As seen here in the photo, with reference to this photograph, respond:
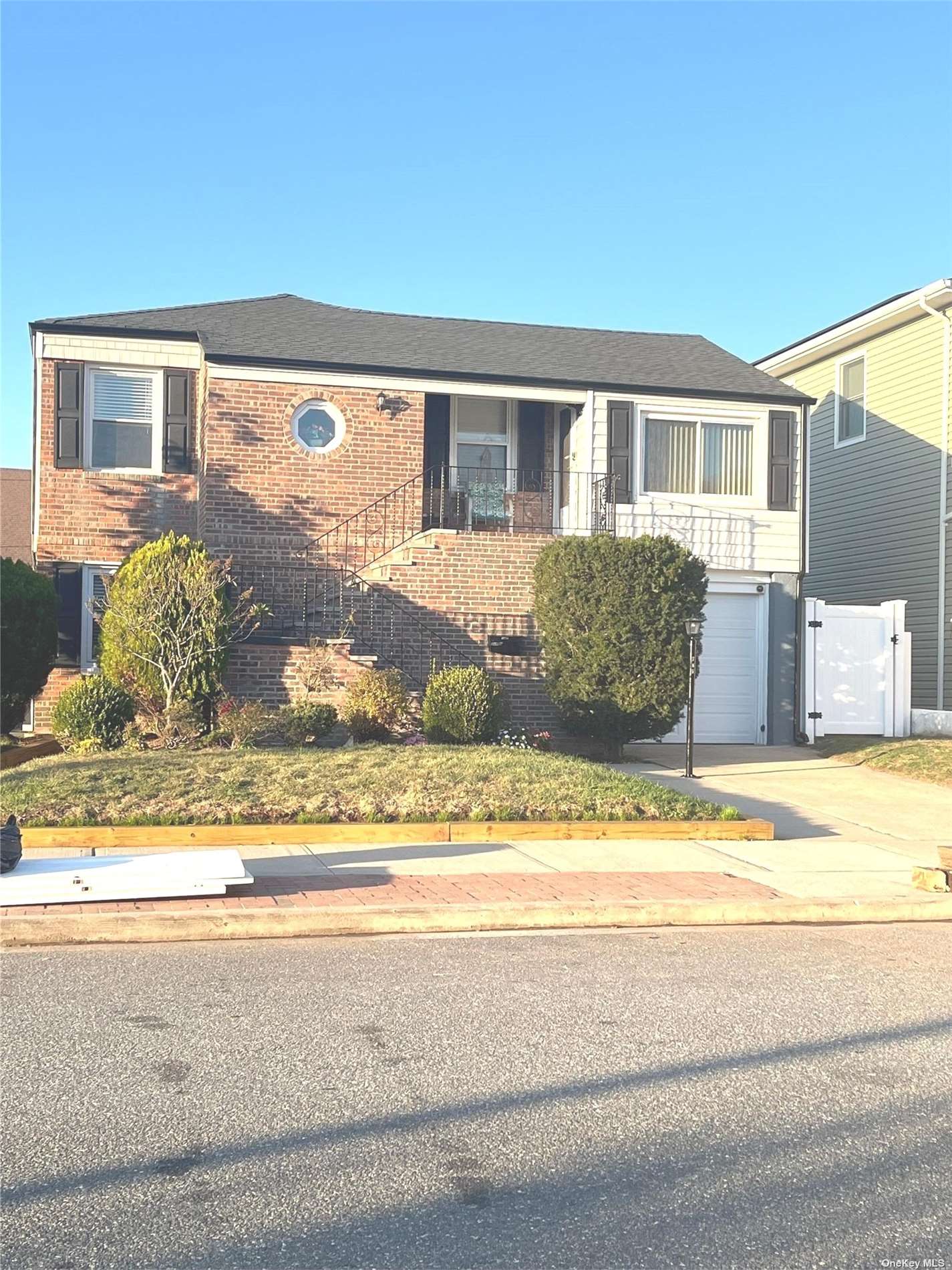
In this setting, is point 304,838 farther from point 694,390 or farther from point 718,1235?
point 694,390

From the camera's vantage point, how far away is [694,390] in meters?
19.2

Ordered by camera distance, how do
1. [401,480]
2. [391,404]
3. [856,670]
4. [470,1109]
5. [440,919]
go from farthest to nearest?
[856,670]
[401,480]
[391,404]
[440,919]
[470,1109]

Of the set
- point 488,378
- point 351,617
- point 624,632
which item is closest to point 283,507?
point 351,617

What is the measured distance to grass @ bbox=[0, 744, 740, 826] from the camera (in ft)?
35.1

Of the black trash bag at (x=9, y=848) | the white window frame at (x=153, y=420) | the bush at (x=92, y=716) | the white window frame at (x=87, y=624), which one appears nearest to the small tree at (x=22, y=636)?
the white window frame at (x=87, y=624)

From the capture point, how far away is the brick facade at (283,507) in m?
17.4

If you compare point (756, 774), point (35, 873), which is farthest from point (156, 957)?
point (756, 774)

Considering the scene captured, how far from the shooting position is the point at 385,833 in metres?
→ 10.7

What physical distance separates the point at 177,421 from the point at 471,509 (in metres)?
4.71

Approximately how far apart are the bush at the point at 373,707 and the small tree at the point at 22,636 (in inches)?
169

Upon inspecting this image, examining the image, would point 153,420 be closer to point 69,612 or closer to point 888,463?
point 69,612

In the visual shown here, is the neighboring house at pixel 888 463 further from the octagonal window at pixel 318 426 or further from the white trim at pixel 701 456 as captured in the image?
the octagonal window at pixel 318 426

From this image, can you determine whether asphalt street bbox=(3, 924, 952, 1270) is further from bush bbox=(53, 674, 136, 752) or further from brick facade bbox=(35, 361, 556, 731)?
brick facade bbox=(35, 361, 556, 731)

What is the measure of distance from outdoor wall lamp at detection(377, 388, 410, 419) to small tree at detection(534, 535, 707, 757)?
3900mm
